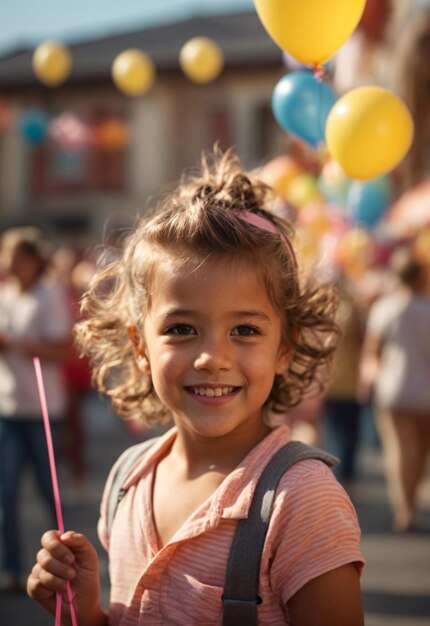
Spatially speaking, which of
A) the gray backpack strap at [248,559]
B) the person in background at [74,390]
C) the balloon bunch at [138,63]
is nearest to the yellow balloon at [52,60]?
the balloon bunch at [138,63]

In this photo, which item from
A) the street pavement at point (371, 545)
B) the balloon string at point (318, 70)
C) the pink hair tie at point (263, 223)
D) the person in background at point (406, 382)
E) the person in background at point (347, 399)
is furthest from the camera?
the person in background at point (347, 399)

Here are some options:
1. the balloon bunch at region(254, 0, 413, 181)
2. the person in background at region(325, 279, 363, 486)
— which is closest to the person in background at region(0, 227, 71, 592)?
the balloon bunch at region(254, 0, 413, 181)

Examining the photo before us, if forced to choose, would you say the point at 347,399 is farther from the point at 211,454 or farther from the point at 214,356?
the point at 214,356

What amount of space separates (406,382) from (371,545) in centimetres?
111

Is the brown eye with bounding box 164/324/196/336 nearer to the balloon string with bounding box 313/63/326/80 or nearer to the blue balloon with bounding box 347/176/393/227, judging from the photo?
the balloon string with bounding box 313/63/326/80

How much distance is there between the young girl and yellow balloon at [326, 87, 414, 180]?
924 millimetres

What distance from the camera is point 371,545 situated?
5203 mm

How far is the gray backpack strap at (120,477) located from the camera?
1992 millimetres

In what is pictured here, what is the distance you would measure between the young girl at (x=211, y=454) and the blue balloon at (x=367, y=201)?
539cm

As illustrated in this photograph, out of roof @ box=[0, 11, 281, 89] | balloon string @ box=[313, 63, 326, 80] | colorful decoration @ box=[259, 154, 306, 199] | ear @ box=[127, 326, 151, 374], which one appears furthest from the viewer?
roof @ box=[0, 11, 281, 89]

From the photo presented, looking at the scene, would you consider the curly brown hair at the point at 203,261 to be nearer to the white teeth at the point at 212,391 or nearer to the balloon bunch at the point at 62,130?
the white teeth at the point at 212,391

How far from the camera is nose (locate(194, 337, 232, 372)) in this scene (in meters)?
1.74

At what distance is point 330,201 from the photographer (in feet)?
25.6

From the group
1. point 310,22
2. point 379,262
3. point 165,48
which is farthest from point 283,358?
point 165,48
